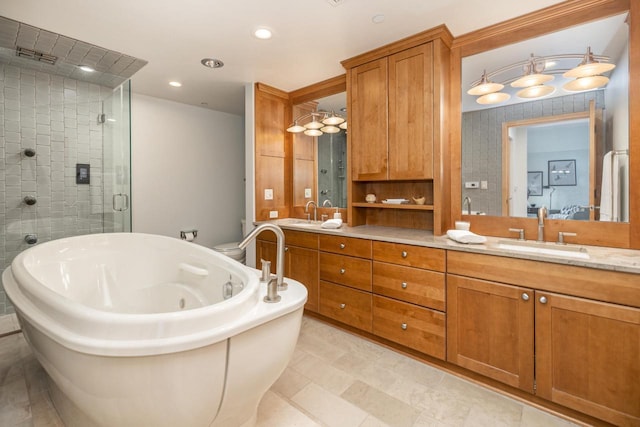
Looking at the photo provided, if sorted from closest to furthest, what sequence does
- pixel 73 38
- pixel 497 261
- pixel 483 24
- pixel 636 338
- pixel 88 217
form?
pixel 636 338
pixel 497 261
pixel 483 24
pixel 73 38
pixel 88 217

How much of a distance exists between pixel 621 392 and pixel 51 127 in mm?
4310

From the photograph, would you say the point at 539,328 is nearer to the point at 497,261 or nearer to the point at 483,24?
the point at 497,261

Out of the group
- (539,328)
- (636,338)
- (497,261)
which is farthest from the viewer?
(497,261)

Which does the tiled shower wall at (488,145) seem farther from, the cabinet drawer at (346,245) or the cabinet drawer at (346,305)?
the cabinet drawer at (346,305)

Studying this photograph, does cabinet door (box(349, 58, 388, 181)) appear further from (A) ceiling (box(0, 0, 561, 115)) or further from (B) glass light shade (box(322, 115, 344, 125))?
(B) glass light shade (box(322, 115, 344, 125))

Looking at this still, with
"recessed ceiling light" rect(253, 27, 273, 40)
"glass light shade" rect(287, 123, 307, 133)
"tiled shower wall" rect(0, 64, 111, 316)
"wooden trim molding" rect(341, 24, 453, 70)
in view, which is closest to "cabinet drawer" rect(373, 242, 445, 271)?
"wooden trim molding" rect(341, 24, 453, 70)

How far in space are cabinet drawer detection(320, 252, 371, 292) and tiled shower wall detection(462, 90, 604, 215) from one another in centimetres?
96

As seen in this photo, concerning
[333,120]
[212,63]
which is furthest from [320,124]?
[212,63]

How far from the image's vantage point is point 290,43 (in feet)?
7.61

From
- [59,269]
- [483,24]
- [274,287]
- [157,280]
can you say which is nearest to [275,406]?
[274,287]

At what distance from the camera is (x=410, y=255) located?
201 centimetres

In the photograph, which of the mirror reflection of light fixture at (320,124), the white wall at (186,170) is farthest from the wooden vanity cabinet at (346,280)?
the white wall at (186,170)

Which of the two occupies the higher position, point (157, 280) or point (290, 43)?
point (290, 43)

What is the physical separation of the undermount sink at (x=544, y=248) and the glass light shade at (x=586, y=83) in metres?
0.96
